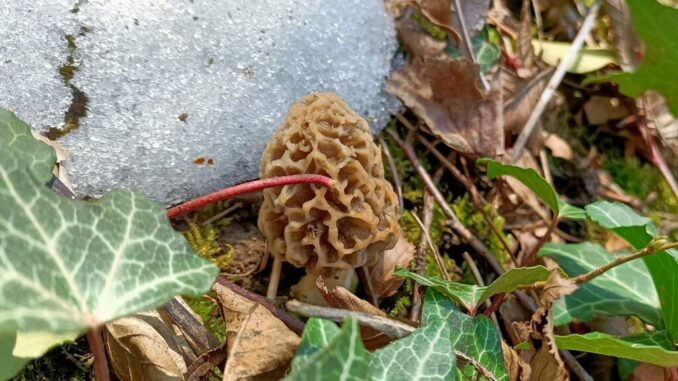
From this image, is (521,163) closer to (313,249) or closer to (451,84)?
(451,84)

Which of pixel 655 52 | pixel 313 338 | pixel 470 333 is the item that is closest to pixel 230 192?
pixel 313 338

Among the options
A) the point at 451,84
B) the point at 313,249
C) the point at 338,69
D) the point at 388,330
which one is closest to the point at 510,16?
the point at 451,84

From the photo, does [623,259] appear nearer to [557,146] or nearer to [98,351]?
[98,351]

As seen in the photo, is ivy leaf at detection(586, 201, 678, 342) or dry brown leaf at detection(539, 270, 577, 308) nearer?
dry brown leaf at detection(539, 270, 577, 308)

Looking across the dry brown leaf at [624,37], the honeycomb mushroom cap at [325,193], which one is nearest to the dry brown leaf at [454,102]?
the honeycomb mushroom cap at [325,193]

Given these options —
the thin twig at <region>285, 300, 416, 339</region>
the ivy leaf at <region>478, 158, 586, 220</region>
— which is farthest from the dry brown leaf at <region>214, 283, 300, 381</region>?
the ivy leaf at <region>478, 158, 586, 220</region>

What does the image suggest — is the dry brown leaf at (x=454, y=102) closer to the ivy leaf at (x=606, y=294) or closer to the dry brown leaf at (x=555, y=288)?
the ivy leaf at (x=606, y=294)

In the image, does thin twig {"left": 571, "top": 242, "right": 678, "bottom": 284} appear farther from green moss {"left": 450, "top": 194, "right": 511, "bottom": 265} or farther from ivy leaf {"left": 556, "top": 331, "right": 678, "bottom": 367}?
green moss {"left": 450, "top": 194, "right": 511, "bottom": 265}
